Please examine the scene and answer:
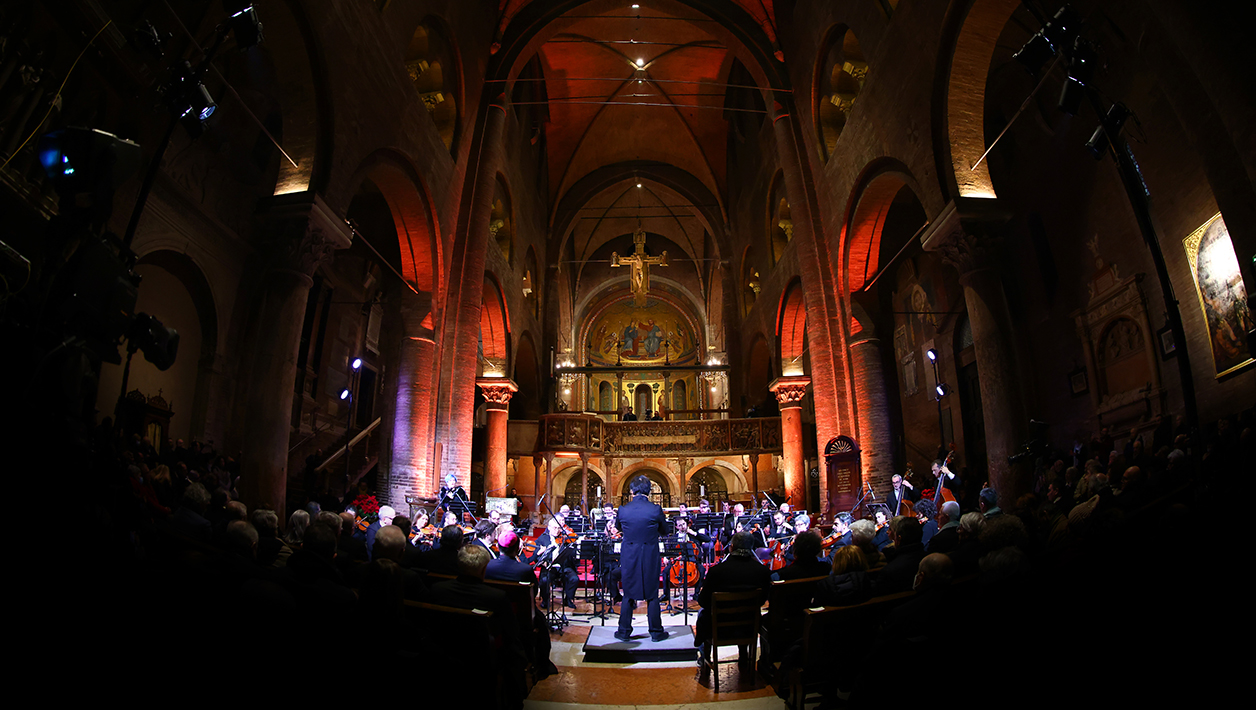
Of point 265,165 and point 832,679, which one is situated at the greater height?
point 265,165

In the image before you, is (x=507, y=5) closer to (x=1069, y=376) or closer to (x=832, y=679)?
(x=1069, y=376)

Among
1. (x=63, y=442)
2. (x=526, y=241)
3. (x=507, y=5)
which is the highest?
(x=507, y=5)

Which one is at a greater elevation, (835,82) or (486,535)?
(835,82)

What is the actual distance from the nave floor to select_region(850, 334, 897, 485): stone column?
8.39m

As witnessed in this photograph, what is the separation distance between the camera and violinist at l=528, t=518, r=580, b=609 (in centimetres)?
787

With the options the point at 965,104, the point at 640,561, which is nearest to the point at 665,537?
the point at 640,561

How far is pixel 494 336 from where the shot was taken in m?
19.6

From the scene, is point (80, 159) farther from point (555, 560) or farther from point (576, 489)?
point (576, 489)

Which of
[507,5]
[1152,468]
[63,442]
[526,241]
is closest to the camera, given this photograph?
[63,442]

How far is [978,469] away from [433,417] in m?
11.7

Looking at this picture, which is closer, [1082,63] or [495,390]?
[1082,63]

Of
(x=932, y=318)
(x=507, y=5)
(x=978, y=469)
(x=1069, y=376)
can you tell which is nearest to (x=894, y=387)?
(x=932, y=318)

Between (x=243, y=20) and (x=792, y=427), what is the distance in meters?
17.3

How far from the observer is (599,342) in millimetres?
36438
